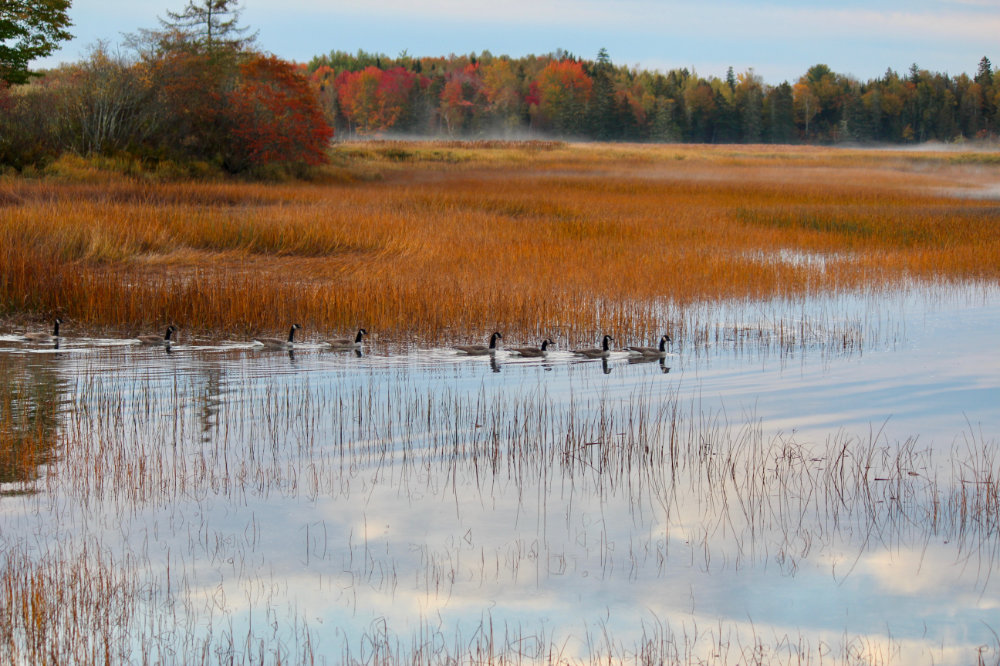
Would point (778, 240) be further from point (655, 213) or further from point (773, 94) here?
point (773, 94)

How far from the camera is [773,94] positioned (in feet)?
435

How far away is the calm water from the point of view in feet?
15.3

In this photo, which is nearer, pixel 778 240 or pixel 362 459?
pixel 362 459

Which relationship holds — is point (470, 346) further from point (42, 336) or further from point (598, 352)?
point (42, 336)

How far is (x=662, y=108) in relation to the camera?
12625cm

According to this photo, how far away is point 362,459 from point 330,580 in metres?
2.03

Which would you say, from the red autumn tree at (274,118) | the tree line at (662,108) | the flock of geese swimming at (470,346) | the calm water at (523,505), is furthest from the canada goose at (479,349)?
the tree line at (662,108)

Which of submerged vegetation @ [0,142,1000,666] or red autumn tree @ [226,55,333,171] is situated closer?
submerged vegetation @ [0,142,1000,666]

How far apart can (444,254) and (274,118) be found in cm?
2542

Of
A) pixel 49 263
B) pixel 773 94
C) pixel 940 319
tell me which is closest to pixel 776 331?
pixel 940 319

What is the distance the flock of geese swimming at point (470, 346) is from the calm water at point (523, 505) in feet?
1.63

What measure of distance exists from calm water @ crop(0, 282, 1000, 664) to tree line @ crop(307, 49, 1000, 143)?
4474 inches

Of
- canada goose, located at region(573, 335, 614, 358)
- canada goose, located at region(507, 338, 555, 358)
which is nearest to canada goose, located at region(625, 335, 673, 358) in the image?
canada goose, located at region(573, 335, 614, 358)

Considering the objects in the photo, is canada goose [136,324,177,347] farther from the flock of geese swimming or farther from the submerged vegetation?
the submerged vegetation
